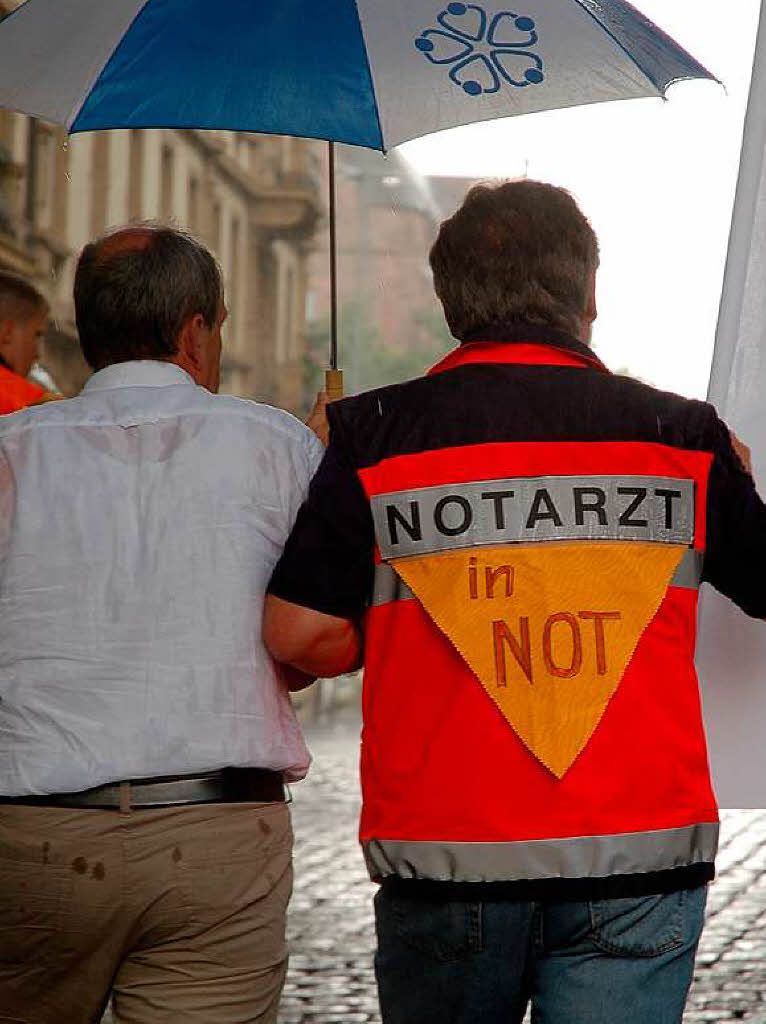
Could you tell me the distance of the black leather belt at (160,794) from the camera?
2.97m

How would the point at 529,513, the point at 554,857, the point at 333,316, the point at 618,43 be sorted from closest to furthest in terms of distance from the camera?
1. the point at 554,857
2. the point at 529,513
3. the point at 333,316
4. the point at 618,43

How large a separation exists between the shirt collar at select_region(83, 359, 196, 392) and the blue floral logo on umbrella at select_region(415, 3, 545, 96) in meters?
0.96

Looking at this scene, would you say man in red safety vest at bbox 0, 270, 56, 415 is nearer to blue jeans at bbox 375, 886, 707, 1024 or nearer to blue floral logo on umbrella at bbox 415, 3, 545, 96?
blue floral logo on umbrella at bbox 415, 3, 545, 96

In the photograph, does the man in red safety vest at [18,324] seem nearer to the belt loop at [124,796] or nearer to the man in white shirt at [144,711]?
the man in white shirt at [144,711]

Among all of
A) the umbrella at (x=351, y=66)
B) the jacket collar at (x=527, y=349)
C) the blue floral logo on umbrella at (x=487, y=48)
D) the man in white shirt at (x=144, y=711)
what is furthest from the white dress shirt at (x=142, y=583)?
the blue floral logo on umbrella at (x=487, y=48)

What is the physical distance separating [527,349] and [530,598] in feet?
1.26

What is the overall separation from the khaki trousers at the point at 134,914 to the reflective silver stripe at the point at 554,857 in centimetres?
34

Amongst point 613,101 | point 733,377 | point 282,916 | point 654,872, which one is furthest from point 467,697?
point 613,101

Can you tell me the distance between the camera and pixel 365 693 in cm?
293

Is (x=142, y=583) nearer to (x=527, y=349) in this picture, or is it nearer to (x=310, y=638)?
(x=310, y=638)

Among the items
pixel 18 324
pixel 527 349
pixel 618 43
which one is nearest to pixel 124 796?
pixel 527 349

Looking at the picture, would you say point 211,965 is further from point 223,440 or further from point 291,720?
point 223,440

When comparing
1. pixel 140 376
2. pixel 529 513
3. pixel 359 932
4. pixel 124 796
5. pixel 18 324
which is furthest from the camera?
pixel 359 932

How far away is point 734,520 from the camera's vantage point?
2.90 meters
